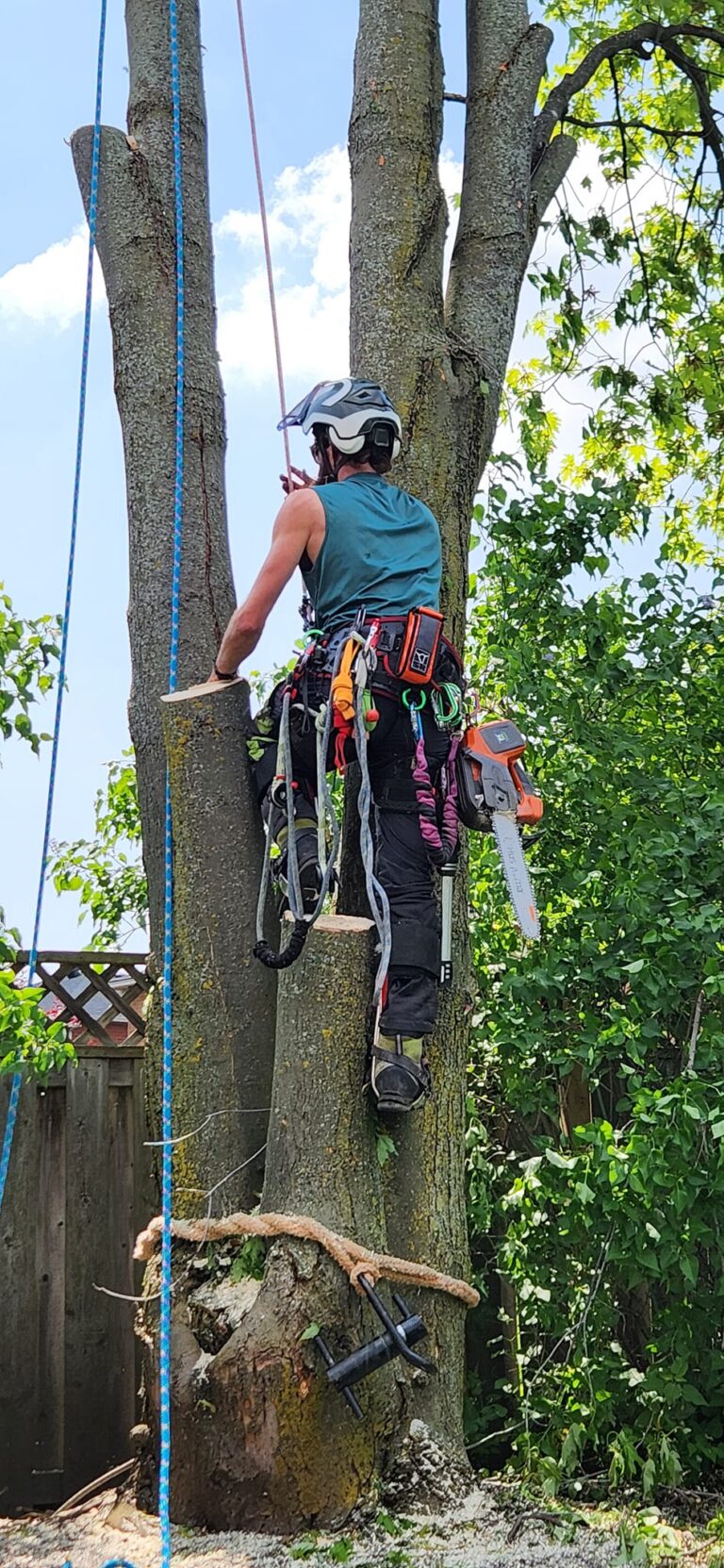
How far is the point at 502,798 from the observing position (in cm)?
338

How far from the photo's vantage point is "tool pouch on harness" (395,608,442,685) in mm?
3320

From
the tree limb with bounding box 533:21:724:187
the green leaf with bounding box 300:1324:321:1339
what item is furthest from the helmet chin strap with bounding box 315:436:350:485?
the green leaf with bounding box 300:1324:321:1339

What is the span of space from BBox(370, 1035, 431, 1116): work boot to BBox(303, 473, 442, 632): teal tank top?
1.00m

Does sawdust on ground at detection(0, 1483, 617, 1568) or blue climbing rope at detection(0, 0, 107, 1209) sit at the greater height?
blue climbing rope at detection(0, 0, 107, 1209)

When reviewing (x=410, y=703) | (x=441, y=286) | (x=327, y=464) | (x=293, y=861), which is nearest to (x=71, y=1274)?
(x=293, y=861)

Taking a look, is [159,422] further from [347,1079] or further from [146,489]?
[347,1079]

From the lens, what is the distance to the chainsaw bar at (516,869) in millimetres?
3361

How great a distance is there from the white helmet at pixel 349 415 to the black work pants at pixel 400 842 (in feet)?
2.18

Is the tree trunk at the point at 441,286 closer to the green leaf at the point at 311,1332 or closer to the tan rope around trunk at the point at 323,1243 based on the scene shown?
the tan rope around trunk at the point at 323,1243

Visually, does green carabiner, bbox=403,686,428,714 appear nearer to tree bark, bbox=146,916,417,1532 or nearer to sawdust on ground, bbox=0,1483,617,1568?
tree bark, bbox=146,916,417,1532

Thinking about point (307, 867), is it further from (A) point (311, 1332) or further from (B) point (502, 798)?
(A) point (311, 1332)

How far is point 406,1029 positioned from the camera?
315 centimetres

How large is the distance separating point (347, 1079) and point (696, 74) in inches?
182

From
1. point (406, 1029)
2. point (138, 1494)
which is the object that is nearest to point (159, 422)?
point (406, 1029)
